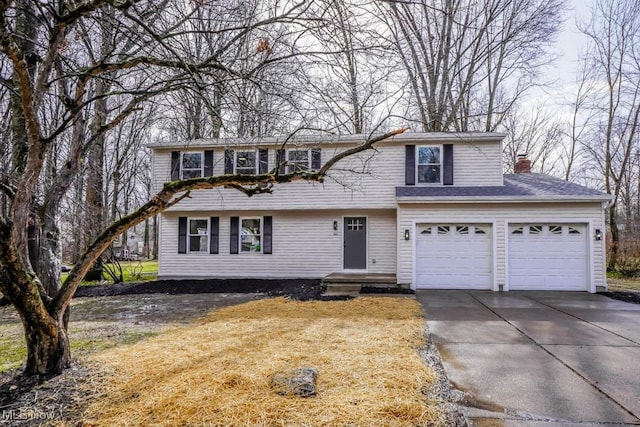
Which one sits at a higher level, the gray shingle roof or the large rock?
the gray shingle roof

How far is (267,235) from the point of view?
1287 cm

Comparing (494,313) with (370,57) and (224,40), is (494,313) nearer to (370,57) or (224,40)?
(370,57)

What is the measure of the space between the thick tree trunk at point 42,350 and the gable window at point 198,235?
9.38 metres

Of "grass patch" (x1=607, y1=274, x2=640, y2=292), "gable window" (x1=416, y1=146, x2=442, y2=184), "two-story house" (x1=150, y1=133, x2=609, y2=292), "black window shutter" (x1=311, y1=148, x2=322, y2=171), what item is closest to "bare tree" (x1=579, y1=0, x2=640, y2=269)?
"grass patch" (x1=607, y1=274, x2=640, y2=292)

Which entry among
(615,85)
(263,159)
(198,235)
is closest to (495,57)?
(615,85)

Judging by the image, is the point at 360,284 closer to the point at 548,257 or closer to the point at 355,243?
the point at 355,243

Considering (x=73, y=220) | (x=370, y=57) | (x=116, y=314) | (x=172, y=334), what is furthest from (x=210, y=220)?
(x=370, y=57)

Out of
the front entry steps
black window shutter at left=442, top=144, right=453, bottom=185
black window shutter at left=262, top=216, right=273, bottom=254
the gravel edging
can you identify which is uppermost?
black window shutter at left=442, top=144, right=453, bottom=185

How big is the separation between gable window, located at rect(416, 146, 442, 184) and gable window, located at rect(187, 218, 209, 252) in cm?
771

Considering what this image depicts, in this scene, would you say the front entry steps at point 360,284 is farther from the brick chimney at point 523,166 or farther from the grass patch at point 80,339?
the brick chimney at point 523,166

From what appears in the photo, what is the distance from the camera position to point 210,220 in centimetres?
1311

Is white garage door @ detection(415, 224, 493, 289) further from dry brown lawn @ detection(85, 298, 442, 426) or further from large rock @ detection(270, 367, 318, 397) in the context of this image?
large rock @ detection(270, 367, 318, 397)

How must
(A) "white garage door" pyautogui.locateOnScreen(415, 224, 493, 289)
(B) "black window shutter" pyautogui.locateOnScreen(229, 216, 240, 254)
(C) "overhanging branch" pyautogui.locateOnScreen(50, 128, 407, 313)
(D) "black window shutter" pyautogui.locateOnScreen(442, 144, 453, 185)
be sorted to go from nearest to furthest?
(C) "overhanging branch" pyautogui.locateOnScreen(50, 128, 407, 313) → (A) "white garage door" pyautogui.locateOnScreen(415, 224, 493, 289) → (D) "black window shutter" pyautogui.locateOnScreen(442, 144, 453, 185) → (B) "black window shutter" pyautogui.locateOnScreen(229, 216, 240, 254)

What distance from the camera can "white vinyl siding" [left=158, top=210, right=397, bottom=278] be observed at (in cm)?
1234
